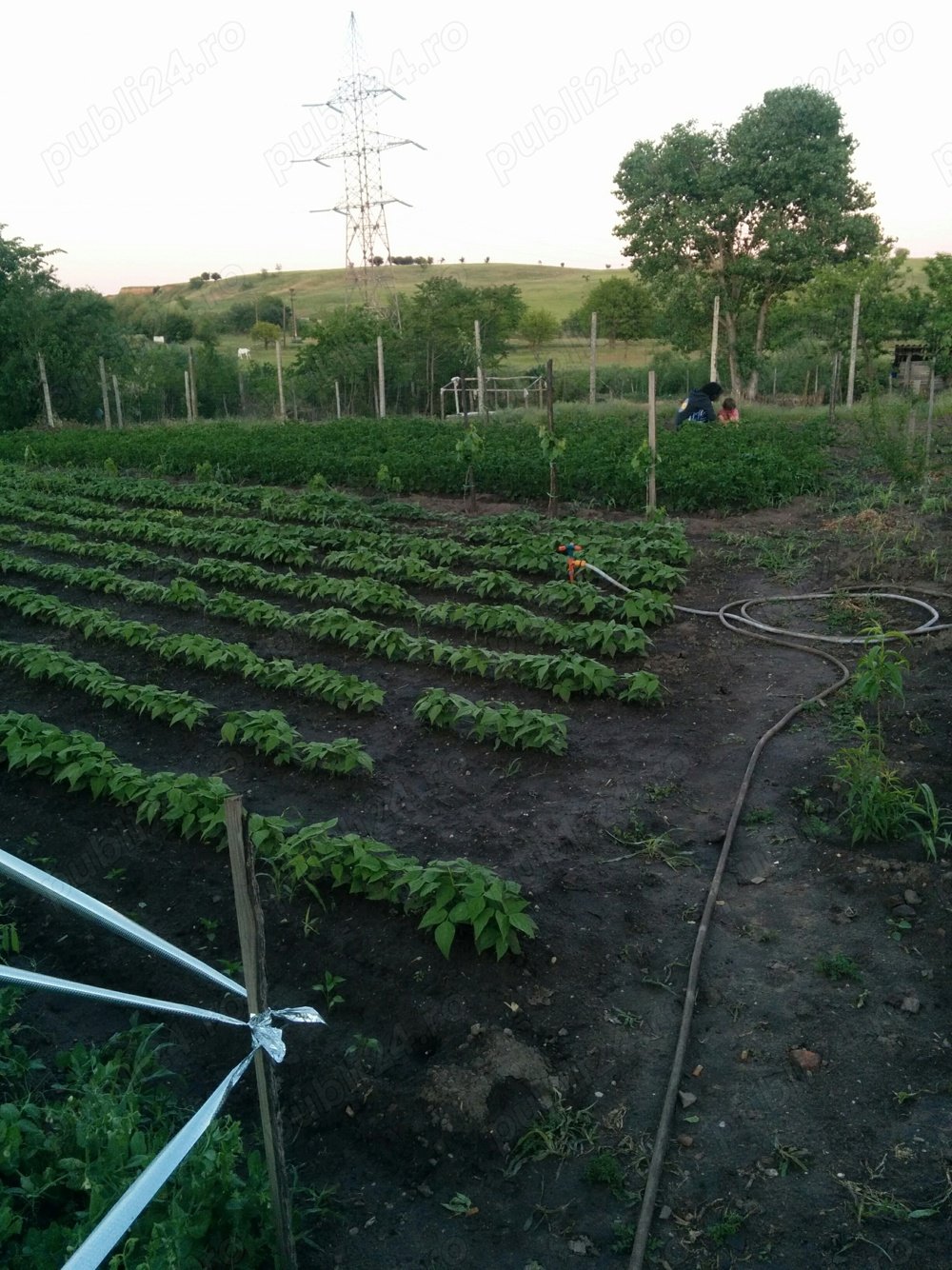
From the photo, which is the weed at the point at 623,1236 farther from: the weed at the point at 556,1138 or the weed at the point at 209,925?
the weed at the point at 209,925

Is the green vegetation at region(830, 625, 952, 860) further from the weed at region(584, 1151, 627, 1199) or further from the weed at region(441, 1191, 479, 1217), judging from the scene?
the weed at region(441, 1191, 479, 1217)

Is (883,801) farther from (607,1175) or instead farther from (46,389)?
(46,389)

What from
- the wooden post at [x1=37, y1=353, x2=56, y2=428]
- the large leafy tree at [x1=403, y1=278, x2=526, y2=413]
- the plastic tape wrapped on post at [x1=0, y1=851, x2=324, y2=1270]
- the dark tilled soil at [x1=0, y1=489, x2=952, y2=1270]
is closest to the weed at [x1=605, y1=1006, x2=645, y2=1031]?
the dark tilled soil at [x1=0, y1=489, x2=952, y2=1270]

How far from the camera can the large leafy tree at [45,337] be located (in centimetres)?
3031

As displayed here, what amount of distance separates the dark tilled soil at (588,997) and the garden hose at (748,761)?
0.07 metres

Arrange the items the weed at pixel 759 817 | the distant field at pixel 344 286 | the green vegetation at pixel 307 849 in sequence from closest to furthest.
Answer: the green vegetation at pixel 307 849, the weed at pixel 759 817, the distant field at pixel 344 286

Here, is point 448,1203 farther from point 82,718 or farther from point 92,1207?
point 82,718

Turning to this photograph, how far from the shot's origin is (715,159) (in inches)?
1203

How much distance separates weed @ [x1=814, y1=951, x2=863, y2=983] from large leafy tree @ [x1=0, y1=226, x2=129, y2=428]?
3180 centimetres

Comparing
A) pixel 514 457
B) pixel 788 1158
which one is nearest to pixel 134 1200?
pixel 788 1158

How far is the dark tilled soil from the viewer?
10.3ft

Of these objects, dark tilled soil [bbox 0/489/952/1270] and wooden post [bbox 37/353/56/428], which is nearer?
dark tilled soil [bbox 0/489/952/1270]

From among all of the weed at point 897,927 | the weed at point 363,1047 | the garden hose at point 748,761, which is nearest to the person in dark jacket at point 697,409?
the garden hose at point 748,761

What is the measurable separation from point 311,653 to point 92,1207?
20.0ft
